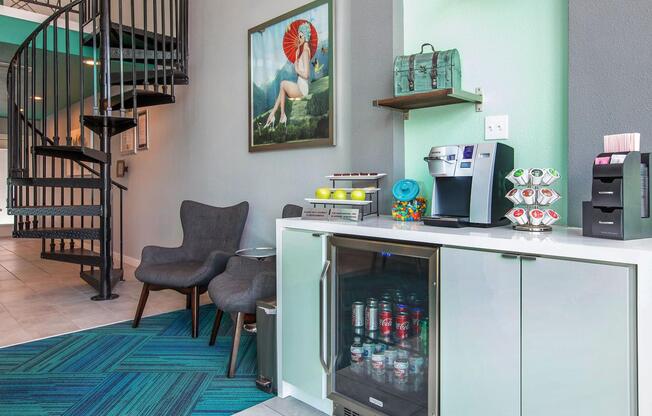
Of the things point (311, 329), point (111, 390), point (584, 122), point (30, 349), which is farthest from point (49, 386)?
point (584, 122)

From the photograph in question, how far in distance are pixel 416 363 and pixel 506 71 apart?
1411 mm

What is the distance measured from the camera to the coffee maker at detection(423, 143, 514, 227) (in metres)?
1.83

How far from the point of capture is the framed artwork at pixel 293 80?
3.00 metres

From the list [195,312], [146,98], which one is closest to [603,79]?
[195,312]

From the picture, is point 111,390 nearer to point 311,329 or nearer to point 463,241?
point 311,329

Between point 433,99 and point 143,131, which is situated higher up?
point 143,131

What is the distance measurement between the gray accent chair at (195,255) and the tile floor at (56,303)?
479mm

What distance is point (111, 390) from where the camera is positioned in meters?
2.38

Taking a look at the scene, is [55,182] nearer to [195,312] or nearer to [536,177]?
[195,312]

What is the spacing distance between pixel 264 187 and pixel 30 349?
1935 millimetres

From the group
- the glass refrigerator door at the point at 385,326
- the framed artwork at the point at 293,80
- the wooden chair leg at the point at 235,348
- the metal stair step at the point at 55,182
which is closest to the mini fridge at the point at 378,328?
the glass refrigerator door at the point at 385,326

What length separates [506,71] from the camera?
214 centimetres

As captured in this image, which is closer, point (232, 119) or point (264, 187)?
point (264, 187)

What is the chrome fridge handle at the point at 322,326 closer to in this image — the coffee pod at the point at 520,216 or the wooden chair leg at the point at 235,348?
the wooden chair leg at the point at 235,348
